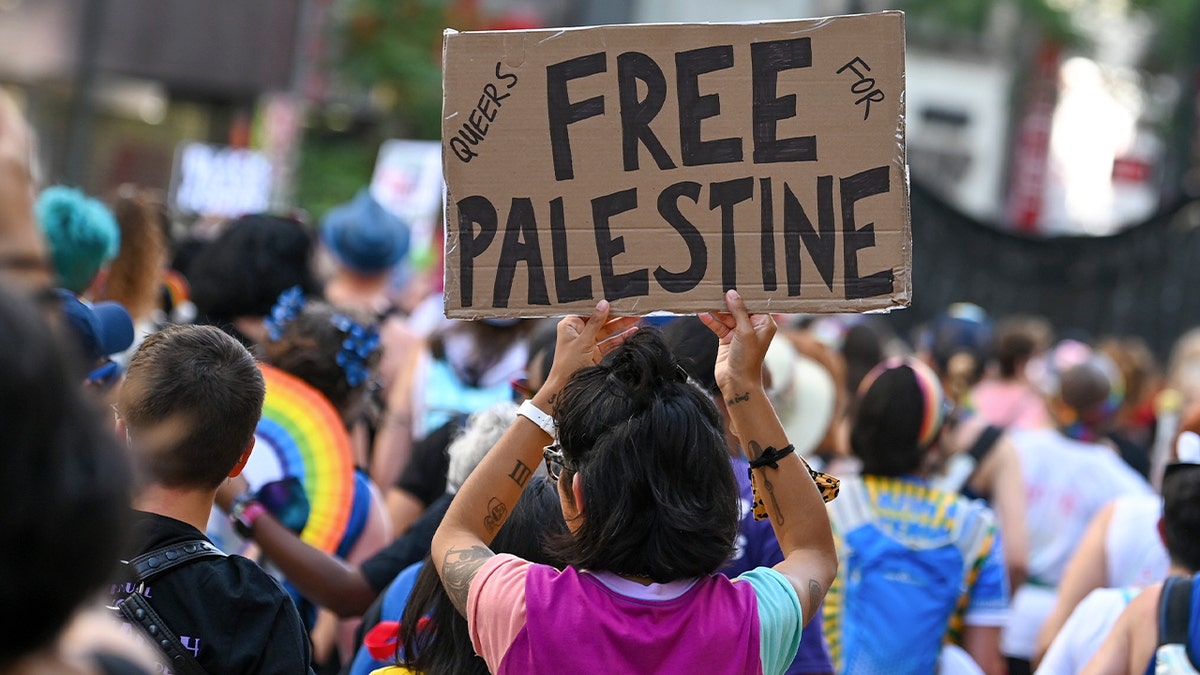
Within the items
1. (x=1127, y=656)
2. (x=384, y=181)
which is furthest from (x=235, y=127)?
(x=1127, y=656)

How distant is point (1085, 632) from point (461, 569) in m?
1.92

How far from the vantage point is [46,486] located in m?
1.20

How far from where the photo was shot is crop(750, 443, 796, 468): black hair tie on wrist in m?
2.52

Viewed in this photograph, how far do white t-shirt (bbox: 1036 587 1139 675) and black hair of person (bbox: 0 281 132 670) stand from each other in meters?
2.88

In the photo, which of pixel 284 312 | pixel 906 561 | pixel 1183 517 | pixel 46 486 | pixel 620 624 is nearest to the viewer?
pixel 46 486

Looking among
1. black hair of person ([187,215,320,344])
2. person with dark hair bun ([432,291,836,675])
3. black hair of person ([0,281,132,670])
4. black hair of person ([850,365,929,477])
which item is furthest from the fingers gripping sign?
black hair of person ([187,215,320,344])

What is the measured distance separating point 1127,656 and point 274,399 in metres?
2.26

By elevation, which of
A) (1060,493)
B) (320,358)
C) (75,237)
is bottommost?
(1060,493)

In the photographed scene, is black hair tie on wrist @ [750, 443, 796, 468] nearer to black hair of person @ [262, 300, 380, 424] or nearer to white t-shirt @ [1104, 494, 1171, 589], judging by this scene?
black hair of person @ [262, 300, 380, 424]

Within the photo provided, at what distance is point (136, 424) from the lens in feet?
8.49

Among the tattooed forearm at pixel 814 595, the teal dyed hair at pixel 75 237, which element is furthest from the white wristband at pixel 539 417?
the teal dyed hair at pixel 75 237

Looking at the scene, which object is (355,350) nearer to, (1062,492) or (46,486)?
(46,486)

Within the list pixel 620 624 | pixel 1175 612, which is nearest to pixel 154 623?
pixel 620 624

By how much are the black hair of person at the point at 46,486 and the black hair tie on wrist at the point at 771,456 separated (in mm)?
1460
